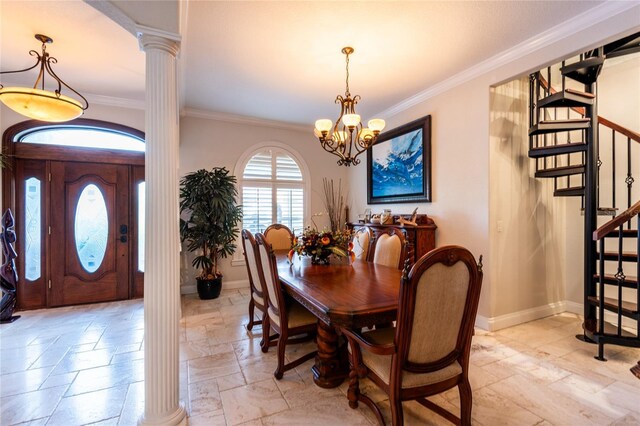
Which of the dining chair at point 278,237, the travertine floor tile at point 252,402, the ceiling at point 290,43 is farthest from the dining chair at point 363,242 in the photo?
the ceiling at point 290,43

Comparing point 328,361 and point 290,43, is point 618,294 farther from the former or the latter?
point 290,43

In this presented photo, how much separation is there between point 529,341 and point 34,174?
20.8ft

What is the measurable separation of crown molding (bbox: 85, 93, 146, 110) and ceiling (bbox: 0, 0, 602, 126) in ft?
0.09

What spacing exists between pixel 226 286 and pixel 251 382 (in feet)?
9.22

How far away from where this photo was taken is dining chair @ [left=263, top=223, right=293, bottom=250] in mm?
3934

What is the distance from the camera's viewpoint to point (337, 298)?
1.74 meters

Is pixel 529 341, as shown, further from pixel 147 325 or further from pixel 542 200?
pixel 147 325

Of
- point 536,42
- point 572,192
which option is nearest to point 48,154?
point 536,42

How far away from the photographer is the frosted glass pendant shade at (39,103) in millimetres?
2506

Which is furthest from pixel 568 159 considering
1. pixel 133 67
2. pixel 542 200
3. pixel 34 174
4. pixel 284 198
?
pixel 34 174

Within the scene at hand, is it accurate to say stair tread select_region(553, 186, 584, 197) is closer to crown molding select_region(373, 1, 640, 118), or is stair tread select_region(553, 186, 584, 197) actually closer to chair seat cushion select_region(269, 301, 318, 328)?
crown molding select_region(373, 1, 640, 118)

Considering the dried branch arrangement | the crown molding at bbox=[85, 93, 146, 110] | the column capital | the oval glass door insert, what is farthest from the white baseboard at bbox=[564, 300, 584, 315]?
the crown molding at bbox=[85, 93, 146, 110]

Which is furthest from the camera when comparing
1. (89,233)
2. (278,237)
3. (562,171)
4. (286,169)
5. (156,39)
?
(286,169)

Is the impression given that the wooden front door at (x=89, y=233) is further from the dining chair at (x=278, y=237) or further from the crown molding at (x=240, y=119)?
the dining chair at (x=278, y=237)
